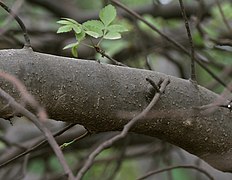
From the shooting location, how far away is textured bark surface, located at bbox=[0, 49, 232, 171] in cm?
100

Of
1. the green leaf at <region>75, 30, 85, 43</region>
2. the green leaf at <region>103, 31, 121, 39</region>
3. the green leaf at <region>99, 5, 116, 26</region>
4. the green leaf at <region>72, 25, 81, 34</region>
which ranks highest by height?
the green leaf at <region>99, 5, 116, 26</region>

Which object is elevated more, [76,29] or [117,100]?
[76,29]

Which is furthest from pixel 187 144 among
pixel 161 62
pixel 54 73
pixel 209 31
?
pixel 161 62

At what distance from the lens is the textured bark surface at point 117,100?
1000mm

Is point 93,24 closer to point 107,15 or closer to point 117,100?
point 107,15

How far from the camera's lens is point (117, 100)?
1060mm

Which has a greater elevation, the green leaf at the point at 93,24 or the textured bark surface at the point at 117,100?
the green leaf at the point at 93,24

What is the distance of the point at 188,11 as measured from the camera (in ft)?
8.34

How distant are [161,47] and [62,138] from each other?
456 millimetres

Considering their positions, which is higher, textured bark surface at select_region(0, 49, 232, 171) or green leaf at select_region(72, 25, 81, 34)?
green leaf at select_region(72, 25, 81, 34)

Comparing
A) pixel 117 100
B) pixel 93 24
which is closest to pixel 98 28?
pixel 93 24

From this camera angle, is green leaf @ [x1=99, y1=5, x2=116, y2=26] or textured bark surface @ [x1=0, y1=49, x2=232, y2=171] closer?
textured bark surface @ [x1=0, y1=49, x2=232, y2=171]

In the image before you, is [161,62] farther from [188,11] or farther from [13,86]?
[13,86]

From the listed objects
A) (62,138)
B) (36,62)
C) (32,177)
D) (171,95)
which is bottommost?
(32,177)
